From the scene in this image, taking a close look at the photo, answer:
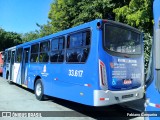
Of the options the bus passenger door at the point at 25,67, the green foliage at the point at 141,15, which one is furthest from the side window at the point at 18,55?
the green foliage at the point at 141,15

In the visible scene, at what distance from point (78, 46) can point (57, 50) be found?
1.72 m

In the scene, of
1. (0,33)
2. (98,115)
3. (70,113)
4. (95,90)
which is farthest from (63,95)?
(0,33)

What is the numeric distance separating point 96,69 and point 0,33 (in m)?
43.2

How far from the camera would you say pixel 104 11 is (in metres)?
15.3

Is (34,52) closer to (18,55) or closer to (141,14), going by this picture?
(18,55)

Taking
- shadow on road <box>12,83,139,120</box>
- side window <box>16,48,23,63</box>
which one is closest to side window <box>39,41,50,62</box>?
shadow on road <box>12,83,139,120</box>

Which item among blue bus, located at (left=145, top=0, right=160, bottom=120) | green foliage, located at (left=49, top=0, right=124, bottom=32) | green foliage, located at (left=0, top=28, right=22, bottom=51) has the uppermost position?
green foliage, located at (left=0, top=28, right=22, bottom=51)

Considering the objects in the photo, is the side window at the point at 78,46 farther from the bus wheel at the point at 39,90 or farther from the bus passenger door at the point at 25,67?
the bus passenger door at the point at 25,67

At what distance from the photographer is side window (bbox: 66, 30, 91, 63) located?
8.26m

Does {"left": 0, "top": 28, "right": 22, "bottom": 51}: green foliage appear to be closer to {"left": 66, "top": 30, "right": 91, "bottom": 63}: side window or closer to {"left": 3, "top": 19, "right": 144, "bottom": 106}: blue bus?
{"left": 3, "top": 19, "right": 144, "bottom": 106}: blue bus

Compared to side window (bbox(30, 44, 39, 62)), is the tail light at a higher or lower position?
lower

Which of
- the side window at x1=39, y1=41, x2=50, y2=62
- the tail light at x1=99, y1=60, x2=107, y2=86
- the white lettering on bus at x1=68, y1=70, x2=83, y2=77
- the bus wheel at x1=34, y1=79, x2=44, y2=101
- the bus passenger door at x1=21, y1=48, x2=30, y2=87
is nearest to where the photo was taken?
the tail light at x1=99, y1=60, x2=107, y2=86

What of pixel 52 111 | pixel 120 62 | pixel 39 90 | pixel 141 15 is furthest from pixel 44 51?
pixel 120 62

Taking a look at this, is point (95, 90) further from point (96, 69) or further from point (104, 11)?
point (104, 11)
